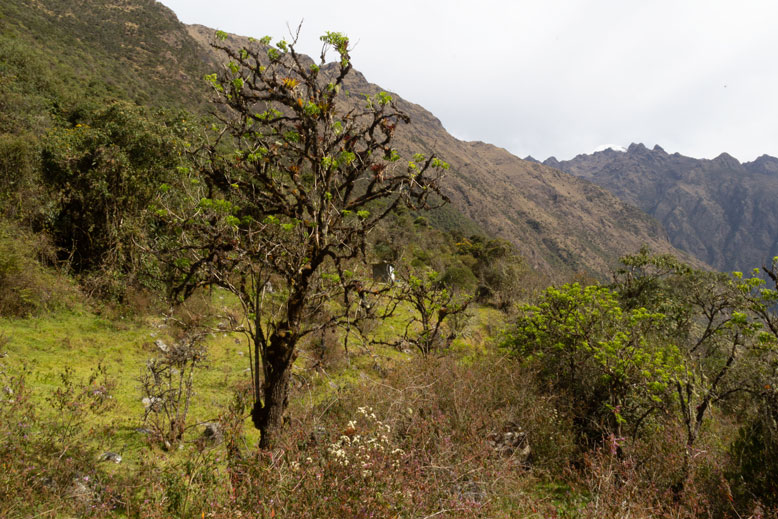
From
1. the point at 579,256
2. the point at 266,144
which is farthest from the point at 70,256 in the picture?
the point at 579,256

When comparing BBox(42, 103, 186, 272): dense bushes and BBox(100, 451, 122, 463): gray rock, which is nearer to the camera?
BBox(100, 451, 122, 463): gray rock

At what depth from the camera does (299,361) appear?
11.9m

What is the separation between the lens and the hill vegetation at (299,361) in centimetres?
423

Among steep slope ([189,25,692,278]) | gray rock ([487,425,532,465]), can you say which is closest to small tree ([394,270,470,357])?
gray rock ([487,425,532,465])

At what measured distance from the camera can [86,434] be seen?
221 inches

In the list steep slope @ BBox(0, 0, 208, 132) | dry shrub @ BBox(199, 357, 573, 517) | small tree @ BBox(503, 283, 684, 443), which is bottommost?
dry shrub @ BBox(199, 357, 573, 517)

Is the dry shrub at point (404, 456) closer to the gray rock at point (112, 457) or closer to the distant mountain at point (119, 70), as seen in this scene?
the gray rock at point (112, 457)

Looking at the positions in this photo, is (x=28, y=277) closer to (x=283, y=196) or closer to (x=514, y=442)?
(x=283, y=196)

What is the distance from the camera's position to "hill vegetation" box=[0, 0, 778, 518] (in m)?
4.23

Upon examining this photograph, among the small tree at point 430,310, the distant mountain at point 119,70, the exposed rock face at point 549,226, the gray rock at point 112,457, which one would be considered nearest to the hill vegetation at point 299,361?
the gray rock at point 112,457

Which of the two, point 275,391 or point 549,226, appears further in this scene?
point 549,226

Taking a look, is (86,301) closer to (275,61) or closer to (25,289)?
(25,289)

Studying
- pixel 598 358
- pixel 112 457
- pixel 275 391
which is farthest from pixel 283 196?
pixel 598 358

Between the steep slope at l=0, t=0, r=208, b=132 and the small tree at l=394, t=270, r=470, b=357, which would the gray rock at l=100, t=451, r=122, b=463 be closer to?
the small tree at l=394, t=270, r=470, b=357
